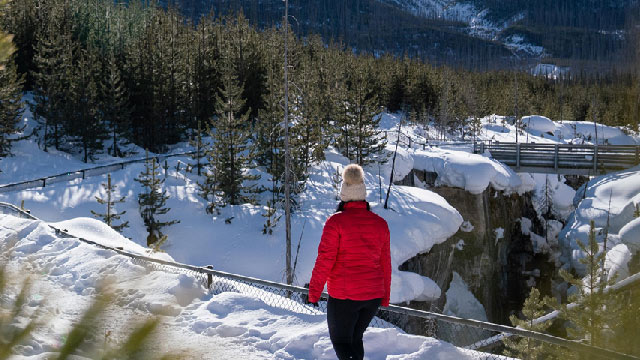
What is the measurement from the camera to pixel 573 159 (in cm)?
2945

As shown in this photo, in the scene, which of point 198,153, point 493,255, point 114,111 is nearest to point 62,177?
point 198,153

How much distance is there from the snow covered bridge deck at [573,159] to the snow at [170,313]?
24852mm

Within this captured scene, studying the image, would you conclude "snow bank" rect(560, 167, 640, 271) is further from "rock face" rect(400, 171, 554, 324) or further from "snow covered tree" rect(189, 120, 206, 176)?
"snow covered tree" rect(189, 120, 206, 176)

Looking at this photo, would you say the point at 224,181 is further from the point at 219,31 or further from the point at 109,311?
the point at 219,31

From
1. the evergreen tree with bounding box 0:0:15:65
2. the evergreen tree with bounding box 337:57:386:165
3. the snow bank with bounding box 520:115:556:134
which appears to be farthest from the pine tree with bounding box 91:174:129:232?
the snow bank with bounding box 520:115:556:134

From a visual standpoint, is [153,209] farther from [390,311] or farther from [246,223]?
[390,311]

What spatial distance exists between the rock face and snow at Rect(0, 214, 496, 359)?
59.8ft

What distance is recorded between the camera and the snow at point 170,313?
0.98m

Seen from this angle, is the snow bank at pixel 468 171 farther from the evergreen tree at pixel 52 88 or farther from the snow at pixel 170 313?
the evergreen tree at pixel 52 88

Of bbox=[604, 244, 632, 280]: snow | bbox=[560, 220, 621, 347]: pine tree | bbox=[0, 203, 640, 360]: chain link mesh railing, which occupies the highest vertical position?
bbox=[0, 203, 640, 360]: chain link mesh railing

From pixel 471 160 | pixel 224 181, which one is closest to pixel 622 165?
pixel 471 160

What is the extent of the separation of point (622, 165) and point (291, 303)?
26403mm

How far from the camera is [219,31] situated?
4969 centimetres

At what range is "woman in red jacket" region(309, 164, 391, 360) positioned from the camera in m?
4.30
